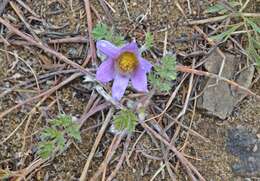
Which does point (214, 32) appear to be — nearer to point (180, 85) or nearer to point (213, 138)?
point (180, 85)

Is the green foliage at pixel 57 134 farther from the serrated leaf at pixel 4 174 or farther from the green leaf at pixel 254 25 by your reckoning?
the green leaf at pixel 254 25

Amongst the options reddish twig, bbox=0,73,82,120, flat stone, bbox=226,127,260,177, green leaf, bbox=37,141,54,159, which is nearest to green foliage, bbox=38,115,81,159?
green leaf, bbox=37,141,54,159

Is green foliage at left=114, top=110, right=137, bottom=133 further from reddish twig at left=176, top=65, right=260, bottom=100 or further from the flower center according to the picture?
reddish twig at left=176, top=65, right=260, bottom=100

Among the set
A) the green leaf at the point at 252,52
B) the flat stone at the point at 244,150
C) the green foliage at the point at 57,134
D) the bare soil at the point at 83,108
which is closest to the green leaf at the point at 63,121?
the green foliage at the point at 57,134

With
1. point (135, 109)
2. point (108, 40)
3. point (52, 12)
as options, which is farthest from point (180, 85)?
point (52, 12)

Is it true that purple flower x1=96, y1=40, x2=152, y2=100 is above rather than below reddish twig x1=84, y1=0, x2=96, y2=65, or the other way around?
below

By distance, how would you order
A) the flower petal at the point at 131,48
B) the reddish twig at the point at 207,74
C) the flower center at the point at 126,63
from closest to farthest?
the flower petal at the point at 131,48 → the flower center at the point at 126,63 → the reddish twig at the point at 207,74

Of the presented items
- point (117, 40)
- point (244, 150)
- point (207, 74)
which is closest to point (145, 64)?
point (117, 40)
